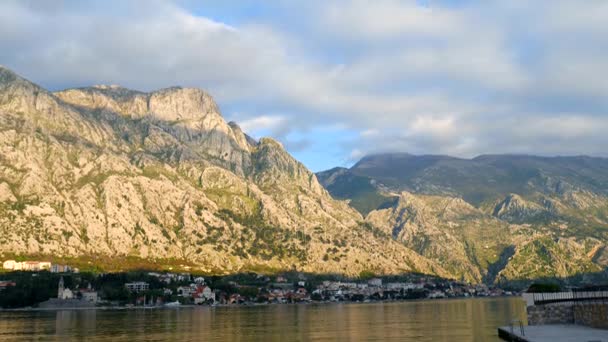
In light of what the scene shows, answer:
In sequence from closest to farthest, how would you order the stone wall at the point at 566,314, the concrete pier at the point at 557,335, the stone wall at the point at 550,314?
the concrete pier at the point at 557,335 → the stone wall at the point at 566,314 → the stone wall at the point at 550,314

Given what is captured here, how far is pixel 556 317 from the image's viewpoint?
264ft

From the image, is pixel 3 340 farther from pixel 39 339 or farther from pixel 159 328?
pixel 159 328

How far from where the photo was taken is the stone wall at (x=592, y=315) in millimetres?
66438

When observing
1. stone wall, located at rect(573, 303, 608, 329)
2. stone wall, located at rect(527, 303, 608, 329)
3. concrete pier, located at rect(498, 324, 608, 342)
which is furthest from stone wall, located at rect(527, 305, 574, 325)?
concrete pier, located at rect(498, 324, 608, 342)

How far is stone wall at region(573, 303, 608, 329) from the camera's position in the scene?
66438 mm

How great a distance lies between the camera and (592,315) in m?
70.6

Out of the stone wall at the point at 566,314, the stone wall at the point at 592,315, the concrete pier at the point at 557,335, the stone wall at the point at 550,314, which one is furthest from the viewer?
the stone wall at the point at 550,314

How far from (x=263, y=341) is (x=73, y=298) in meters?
139

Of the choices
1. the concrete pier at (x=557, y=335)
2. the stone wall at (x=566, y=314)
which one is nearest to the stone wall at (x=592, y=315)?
the stone wall at (x=566, y=314)

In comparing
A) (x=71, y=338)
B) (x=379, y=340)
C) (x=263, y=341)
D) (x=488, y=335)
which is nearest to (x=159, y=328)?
(x=71, y=338)

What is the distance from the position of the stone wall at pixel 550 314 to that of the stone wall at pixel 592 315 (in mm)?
1515

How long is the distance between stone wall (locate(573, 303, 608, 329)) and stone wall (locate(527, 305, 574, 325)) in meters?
1.51

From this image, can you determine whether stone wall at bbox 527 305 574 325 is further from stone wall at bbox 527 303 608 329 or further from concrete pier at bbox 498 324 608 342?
concrete pier at bbox 498 324 608 342

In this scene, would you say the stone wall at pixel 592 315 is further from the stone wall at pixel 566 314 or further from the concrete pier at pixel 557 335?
the concrete pier at pixel 557 335
